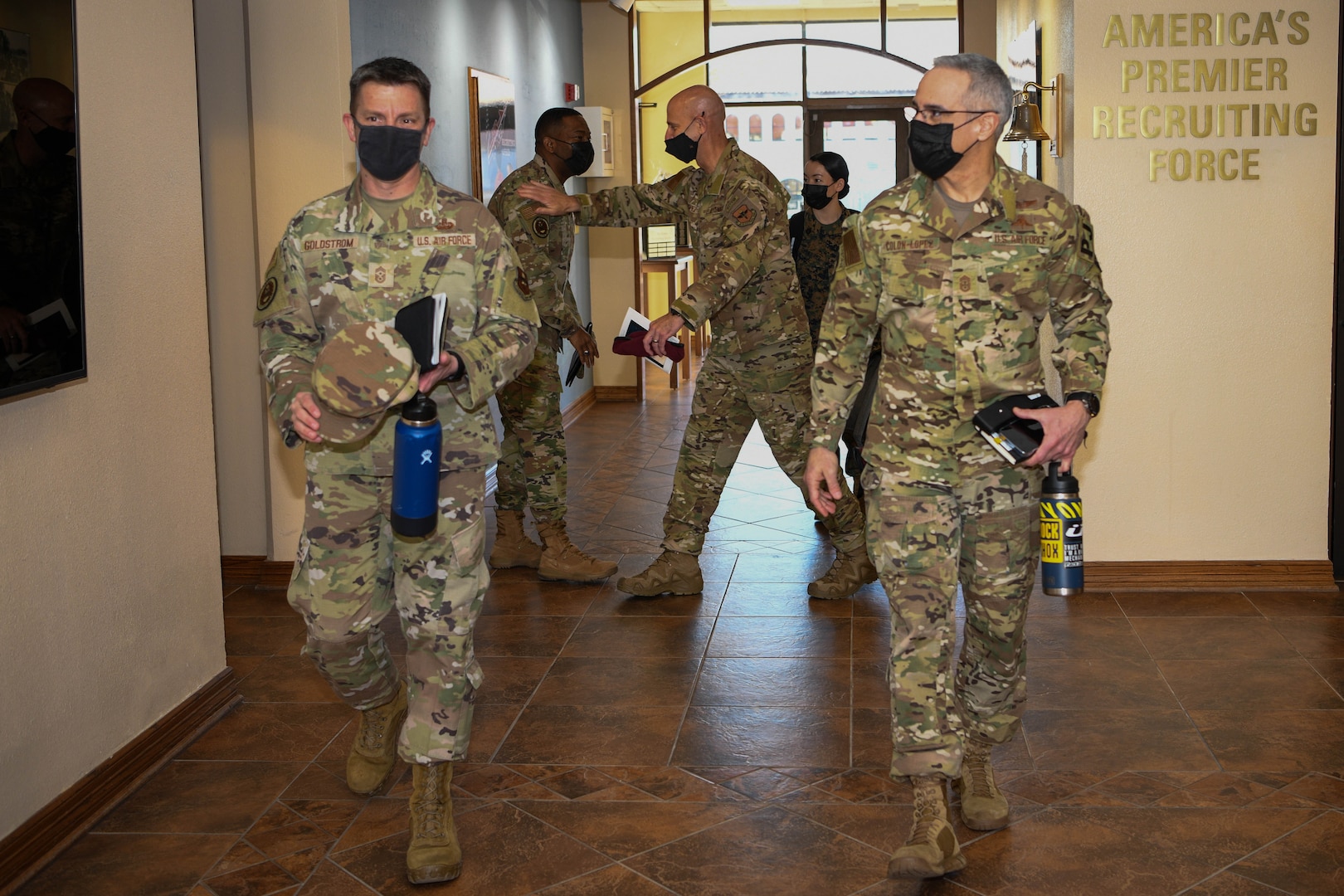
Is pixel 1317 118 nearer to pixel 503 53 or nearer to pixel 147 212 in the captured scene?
pixel 147 212

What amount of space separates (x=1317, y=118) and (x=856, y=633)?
249 cm

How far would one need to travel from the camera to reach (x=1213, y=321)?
16.4 ft

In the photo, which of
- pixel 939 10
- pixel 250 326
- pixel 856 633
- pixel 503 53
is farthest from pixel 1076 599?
pixel 939 10

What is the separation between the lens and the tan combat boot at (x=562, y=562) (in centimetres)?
540

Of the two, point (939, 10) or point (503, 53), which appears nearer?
point (503, 53)

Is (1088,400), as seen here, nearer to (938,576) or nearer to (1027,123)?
(938,576)

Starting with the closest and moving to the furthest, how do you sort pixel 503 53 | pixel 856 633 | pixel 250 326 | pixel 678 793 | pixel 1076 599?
1. pixel 678 793
2. pixel 856 633
3. pixel 1076 599
4. pixel 250 326
5. pixel 503 53

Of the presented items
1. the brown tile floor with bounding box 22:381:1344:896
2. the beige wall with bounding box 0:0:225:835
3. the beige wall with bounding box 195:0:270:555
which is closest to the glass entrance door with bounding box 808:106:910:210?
the beige wall with bounding box 195:0:270:555

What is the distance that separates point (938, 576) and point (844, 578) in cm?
227

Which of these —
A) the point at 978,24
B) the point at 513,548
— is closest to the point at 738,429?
the point at 513,548

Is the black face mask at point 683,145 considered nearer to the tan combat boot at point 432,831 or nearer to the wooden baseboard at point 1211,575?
the wooden baseboard at point 1211,575

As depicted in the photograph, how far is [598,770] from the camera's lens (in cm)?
354

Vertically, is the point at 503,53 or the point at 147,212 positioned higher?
the point at 503,53

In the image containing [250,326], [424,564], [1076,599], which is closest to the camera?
[424,564]
